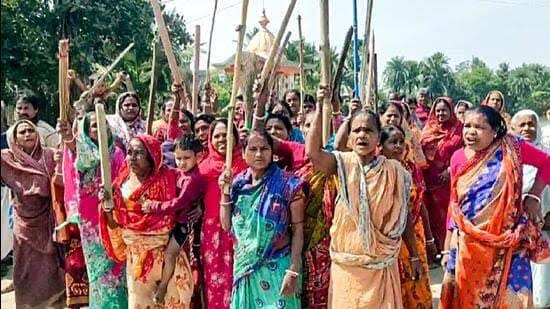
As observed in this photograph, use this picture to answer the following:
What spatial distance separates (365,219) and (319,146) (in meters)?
0.46

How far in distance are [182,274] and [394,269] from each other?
1396mm

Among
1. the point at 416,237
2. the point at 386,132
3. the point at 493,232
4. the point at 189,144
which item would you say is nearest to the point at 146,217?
the point at 189,144

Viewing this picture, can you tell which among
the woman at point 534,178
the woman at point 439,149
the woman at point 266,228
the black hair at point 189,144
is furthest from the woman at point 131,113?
the woman at point 534,178

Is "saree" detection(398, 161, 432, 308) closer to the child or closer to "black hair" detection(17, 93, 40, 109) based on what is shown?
the child

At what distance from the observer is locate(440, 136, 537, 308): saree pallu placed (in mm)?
3988

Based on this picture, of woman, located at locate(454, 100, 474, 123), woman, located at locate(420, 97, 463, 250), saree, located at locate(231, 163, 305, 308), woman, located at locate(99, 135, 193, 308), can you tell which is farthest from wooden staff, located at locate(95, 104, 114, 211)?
woman, located at locate(454, 100, 474, 123)

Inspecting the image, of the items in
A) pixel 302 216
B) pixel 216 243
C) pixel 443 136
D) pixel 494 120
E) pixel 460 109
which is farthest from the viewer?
pixel 460 109

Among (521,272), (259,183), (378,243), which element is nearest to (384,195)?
(378,243)

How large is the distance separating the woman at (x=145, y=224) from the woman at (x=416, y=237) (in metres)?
1.38

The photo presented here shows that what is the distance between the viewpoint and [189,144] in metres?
4.67

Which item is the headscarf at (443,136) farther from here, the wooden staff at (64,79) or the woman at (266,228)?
the wooden staff at (64,79)

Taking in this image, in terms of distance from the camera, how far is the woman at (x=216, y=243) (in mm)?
4475

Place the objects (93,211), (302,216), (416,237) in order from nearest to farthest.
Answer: (302,216)
(416,237)
(93,211)

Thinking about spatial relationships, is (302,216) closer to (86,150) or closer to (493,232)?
(493,232)
